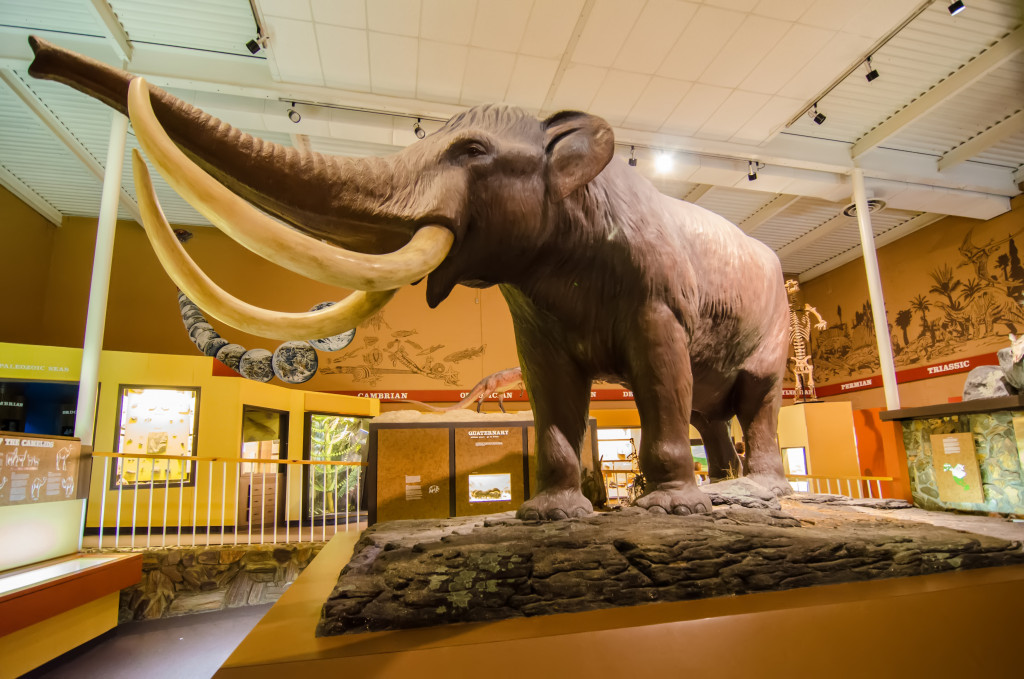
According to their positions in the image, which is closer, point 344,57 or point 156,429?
point 344,57

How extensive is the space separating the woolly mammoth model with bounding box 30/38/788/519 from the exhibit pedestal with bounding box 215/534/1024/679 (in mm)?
493

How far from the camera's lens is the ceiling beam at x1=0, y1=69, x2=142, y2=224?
18.3 feet

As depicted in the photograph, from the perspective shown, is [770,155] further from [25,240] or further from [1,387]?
[25,240]

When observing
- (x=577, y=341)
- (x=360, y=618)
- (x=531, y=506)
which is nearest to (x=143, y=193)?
(x=360, y=618)

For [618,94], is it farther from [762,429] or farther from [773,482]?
[773,482]

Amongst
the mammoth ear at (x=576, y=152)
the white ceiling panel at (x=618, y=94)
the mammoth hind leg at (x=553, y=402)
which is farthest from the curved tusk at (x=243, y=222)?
the white ceiling panel at (x=618, y=94)

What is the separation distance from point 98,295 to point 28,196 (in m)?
5.30

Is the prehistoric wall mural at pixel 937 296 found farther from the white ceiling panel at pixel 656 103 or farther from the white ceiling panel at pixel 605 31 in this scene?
the white ceiling panel at pixel 605 31

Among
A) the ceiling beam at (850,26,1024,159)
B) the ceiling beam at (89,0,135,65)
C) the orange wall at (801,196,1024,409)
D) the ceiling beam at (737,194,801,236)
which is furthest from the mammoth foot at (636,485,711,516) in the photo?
the orange wall at (801,196,1024,409)

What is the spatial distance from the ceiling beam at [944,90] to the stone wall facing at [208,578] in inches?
293

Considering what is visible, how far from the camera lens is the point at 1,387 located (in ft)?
20.5

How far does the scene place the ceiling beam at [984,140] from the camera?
20.7 feet

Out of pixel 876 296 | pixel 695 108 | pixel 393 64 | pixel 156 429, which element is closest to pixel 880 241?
pixel 876 296

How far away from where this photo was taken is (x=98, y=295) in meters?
4.71
